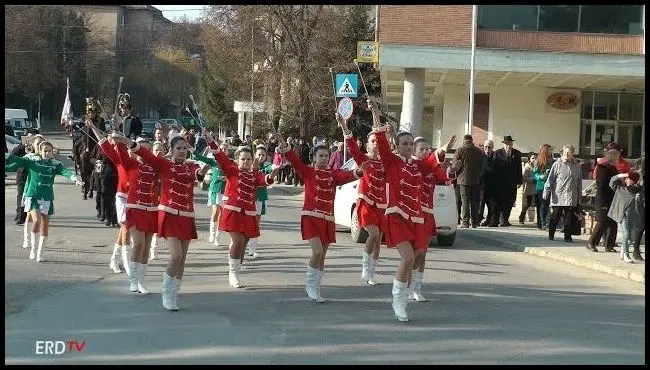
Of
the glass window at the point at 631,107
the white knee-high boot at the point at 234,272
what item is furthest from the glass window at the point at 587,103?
the white knee-high boot at the point at 234,272

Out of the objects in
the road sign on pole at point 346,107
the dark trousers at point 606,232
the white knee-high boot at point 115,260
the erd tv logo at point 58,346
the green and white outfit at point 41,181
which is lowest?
the erd tv logo at point 58,346

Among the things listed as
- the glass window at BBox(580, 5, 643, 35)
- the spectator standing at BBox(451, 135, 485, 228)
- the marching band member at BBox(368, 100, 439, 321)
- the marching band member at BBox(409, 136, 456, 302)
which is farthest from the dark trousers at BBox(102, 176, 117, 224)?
the glass window at BBox(580, 5, 643, 35)

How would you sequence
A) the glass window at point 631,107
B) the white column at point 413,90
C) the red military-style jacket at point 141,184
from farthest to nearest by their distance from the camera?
the glass window at point 631,107 < the white column at point 413,90 < the red military-style jacket at point 141,184

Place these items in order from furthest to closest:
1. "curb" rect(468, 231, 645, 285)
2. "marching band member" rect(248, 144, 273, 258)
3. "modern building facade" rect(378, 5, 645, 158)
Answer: "modern building facade" rect(378, 5, 645, 158) → "curb" rect(468, 231, 645, 285) → "marching band member" rect(248, 144, 273, 258)

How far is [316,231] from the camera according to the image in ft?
34.3

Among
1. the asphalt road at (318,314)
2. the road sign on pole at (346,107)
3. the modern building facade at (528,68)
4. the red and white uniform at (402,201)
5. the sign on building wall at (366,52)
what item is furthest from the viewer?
the modern building facade at (528,68)

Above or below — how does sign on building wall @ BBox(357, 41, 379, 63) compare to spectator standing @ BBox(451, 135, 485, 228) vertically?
above

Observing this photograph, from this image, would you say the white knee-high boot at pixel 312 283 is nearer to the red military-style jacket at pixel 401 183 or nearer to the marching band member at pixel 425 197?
the marching band member at pixel 425 197

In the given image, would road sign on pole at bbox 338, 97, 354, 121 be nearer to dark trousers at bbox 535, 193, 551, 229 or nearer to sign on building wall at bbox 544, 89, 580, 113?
dark trousers at bbox 535, 193, 551, 229

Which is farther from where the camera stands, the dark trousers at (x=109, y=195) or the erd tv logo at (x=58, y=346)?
the dark trousers at (x=109, y=195)

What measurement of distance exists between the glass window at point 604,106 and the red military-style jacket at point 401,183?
25787mm

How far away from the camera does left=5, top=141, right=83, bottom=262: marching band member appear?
513 inches

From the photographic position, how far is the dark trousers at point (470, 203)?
773 inches

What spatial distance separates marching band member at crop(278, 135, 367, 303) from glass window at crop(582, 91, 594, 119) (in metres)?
24.7
